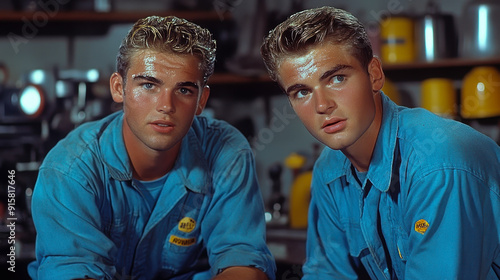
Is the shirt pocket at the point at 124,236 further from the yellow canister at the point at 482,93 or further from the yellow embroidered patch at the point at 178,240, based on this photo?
the yellow canister at the point at 482,93

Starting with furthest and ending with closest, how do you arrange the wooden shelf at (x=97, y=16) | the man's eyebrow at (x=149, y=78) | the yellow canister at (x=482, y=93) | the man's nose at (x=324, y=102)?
the wooden shelf at (x=97, y=16) < the yellow canister at (x=482, y=93) < the man's eyebrow at (x=149, y=78) < the man's nose at (x=324, y=102)

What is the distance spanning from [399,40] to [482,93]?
278mm

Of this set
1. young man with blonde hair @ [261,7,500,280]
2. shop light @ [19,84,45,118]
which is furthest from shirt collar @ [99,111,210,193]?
shop light @ [19,84,45,118]

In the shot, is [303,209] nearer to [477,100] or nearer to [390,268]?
[477,100]

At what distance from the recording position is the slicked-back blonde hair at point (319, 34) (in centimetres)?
104

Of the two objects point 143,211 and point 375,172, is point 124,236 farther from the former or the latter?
point 375,172

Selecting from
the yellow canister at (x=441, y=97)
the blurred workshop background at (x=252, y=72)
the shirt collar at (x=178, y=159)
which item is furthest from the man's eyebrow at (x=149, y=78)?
the yellow canister at (x=441, y=97)

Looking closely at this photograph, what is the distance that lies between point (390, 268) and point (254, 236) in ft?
0.80

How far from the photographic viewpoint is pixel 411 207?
956 mm

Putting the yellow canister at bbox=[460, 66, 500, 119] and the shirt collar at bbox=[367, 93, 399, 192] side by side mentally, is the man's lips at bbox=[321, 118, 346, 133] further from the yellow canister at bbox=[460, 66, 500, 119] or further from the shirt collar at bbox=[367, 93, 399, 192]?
Answer: the yellow canister at bbox=[460, 66, 500, 119]

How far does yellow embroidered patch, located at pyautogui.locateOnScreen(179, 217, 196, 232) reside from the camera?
4.00 ft

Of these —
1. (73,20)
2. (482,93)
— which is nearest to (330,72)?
(482,93)

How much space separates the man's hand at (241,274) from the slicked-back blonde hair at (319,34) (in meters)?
0.35

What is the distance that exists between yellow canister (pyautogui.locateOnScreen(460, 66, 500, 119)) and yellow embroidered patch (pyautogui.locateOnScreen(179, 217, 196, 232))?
2.91ft
